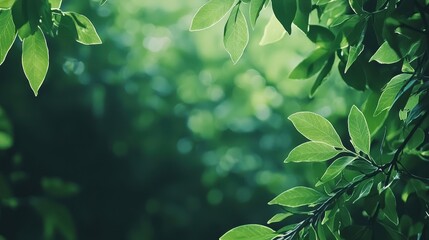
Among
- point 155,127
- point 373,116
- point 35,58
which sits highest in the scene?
point 35,58

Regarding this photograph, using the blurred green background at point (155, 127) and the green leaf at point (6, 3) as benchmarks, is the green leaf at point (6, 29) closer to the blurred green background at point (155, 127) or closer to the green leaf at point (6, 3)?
the green leaf at point (6, 3)

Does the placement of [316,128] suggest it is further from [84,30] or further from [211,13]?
[84,30]

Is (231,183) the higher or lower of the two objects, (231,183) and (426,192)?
the lower

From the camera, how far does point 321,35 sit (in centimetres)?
86

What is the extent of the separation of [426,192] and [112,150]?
9.15 feet

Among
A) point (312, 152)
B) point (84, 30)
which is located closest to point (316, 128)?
point (312, 152)

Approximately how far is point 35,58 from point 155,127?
2764mm

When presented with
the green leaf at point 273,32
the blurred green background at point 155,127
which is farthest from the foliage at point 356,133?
the blurred green background at point 155,127

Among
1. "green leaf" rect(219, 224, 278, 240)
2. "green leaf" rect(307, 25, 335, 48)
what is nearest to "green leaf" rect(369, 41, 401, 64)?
"green leaf" rect(307, 25, 335, 48)

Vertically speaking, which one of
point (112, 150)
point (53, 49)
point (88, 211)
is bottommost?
point (88, 211)

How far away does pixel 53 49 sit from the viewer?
340 cm

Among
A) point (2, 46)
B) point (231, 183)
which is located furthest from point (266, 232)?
point (231, 183)

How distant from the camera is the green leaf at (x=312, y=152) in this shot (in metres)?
0.75

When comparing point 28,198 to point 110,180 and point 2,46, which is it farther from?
point 2,46
